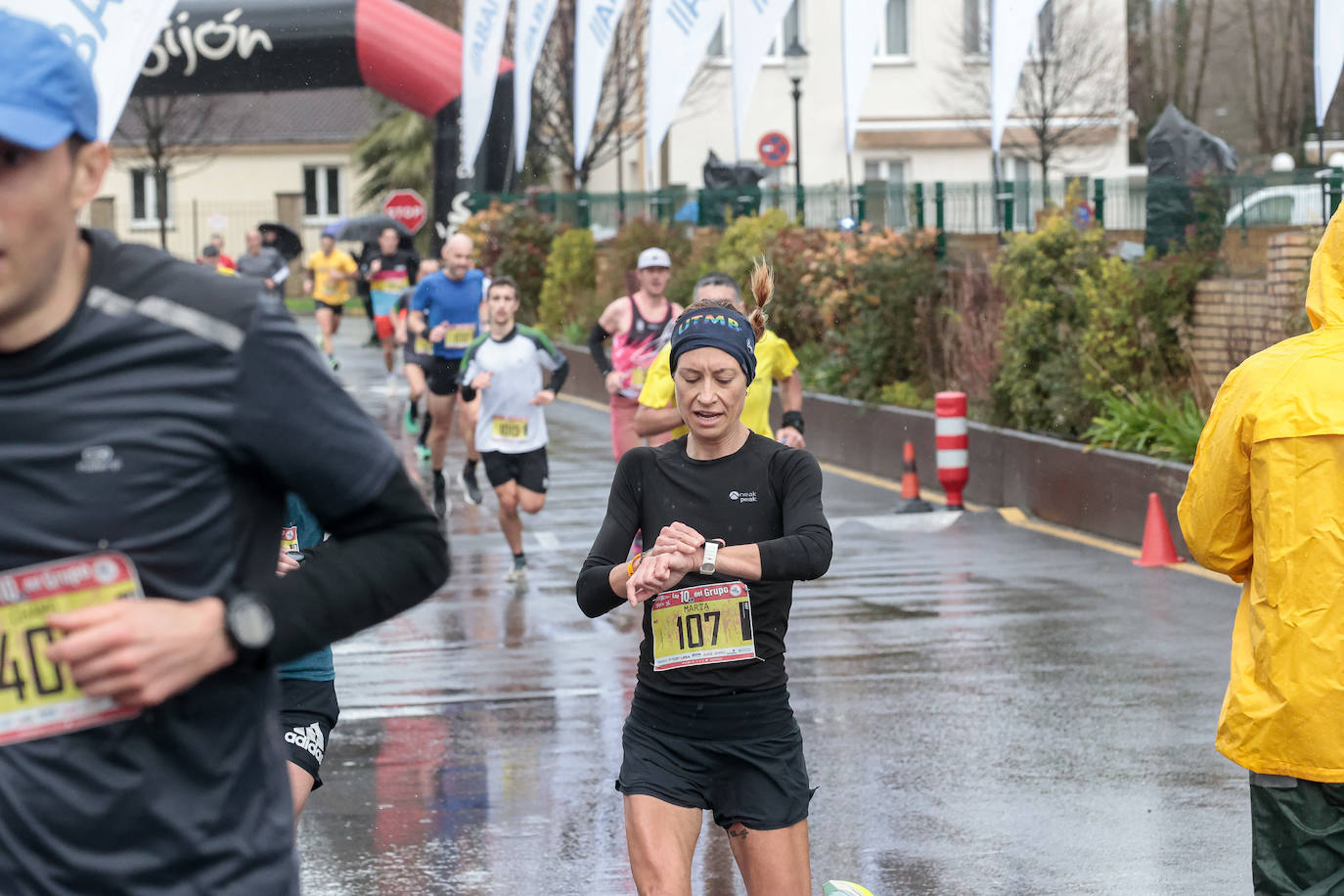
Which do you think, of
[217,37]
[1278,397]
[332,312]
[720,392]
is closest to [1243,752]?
[1278,397]

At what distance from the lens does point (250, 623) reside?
228cm

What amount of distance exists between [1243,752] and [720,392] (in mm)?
1534

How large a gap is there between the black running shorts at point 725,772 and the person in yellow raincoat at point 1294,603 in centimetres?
105

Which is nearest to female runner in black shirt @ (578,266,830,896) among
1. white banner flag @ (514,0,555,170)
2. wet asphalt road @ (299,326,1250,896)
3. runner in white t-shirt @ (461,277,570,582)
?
wet asphalt road @ (299,326,1250,896)

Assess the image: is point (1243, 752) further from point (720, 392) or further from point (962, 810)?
point (962, 810)

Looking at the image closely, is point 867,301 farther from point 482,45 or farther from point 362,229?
point 362,229

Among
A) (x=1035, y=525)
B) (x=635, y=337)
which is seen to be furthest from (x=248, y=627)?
(x=1035, y=525)

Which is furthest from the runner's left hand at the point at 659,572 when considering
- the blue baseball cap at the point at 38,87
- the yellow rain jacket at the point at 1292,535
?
the blue baseball cap at the point at 38,87

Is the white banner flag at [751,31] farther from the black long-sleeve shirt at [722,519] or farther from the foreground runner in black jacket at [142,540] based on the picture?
the foreground runner in black jacket at [142,540]

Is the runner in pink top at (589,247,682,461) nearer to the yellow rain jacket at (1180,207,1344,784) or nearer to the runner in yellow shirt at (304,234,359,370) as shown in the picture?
the yellow rain jacket at (1180,207,1344,784)

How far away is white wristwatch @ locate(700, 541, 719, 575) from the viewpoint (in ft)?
14.6

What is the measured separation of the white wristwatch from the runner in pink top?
23.4ft

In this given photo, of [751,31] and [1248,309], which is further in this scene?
[751,31]

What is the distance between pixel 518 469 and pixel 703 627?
808 centimetres
